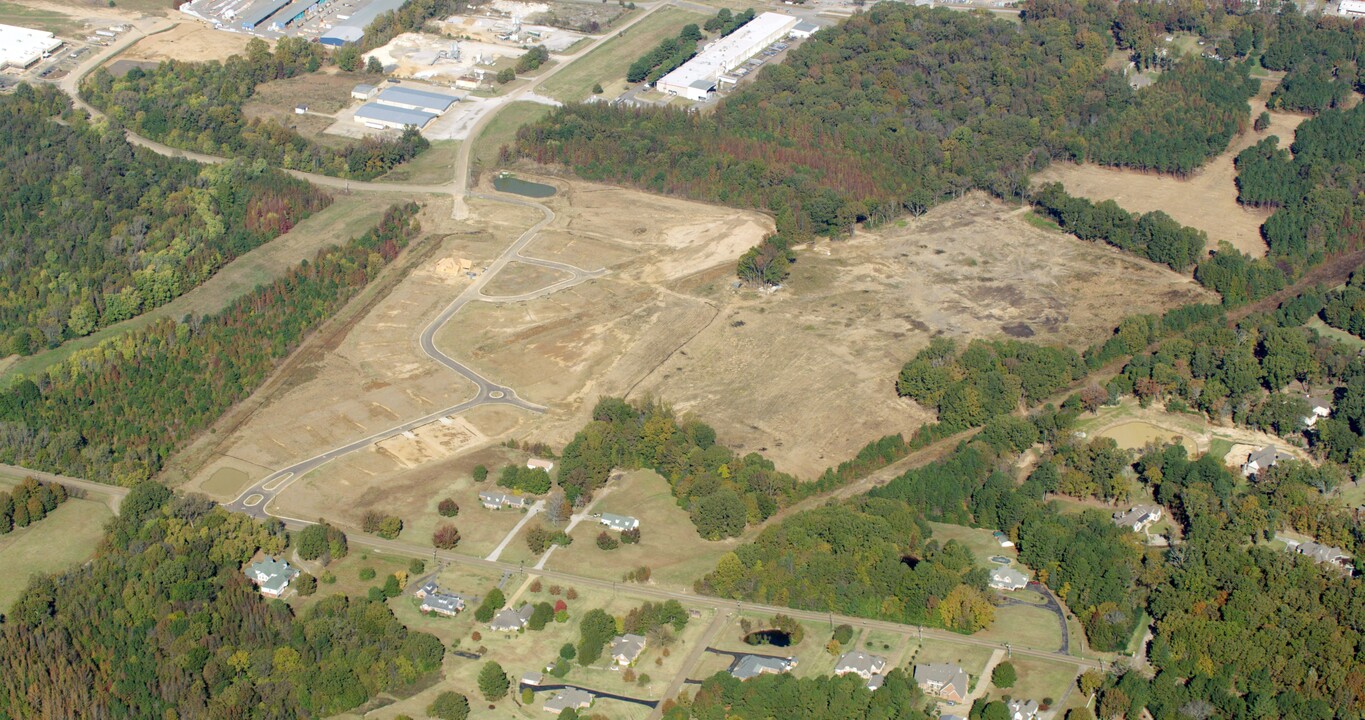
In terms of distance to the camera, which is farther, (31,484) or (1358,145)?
(1358,145)

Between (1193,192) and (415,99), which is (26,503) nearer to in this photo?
(415,99)

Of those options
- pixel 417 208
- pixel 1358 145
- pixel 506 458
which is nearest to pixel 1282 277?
pixel 1358 145

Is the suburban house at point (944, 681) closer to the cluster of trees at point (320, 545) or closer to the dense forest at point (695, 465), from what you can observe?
the dense forest at point (695, 465)

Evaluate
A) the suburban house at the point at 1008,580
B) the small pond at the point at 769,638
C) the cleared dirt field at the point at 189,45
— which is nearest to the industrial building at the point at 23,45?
the cleared dirt field at the point at 189,45

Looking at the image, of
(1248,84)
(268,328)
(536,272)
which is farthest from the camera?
(1248,84)

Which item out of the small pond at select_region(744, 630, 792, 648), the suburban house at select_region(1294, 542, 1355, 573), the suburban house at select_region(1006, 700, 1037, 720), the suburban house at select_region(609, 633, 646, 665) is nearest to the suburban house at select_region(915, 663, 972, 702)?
the suburban house at select_region(1006, 700, 1037, 720)

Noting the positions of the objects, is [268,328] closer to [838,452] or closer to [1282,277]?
[838,452]

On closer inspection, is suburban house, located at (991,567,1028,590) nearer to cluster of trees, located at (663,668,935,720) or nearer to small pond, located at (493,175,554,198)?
cluster of trees, located at (663,668,935,720)
